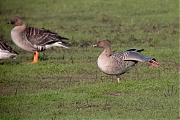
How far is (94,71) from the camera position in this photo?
37.4 ft

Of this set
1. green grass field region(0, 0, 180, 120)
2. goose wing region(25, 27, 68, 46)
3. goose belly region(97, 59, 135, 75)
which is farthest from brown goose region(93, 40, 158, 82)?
goose wing region(25, 27, 68, 46)

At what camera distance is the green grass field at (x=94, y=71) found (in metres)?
8.37

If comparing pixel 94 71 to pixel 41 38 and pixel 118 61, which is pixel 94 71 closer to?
pixel 118 61

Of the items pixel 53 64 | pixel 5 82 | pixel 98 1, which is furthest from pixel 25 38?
pixel 98 1

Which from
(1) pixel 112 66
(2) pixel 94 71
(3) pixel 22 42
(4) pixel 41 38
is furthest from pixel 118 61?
(3) pixel 22 42

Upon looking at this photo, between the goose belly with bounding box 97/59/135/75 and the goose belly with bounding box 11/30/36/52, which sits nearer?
the goose belly with bounding box 97/59/135/75

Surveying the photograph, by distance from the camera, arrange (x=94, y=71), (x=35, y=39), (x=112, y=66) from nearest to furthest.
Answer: (x=112, y=66), (x=94, y=71), (x=35, y=39)

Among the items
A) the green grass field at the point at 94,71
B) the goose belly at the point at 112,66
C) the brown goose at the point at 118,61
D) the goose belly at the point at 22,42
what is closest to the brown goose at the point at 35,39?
the goose belly at the point at 22,42

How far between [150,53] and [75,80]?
2.88 meters

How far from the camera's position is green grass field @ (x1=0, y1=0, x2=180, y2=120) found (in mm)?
8367

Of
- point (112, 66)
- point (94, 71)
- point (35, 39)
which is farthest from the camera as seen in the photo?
point (35, 39)

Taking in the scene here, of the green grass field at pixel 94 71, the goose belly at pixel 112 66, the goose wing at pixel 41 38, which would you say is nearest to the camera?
the green grass field at pixel 94 71

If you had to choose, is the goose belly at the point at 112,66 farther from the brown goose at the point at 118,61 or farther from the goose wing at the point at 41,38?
the goose wing at the point at 41,38

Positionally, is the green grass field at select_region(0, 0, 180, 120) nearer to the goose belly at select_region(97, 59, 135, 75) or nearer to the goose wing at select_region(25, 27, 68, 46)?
the goose belly at select_region(97, 59, 135, 75)
